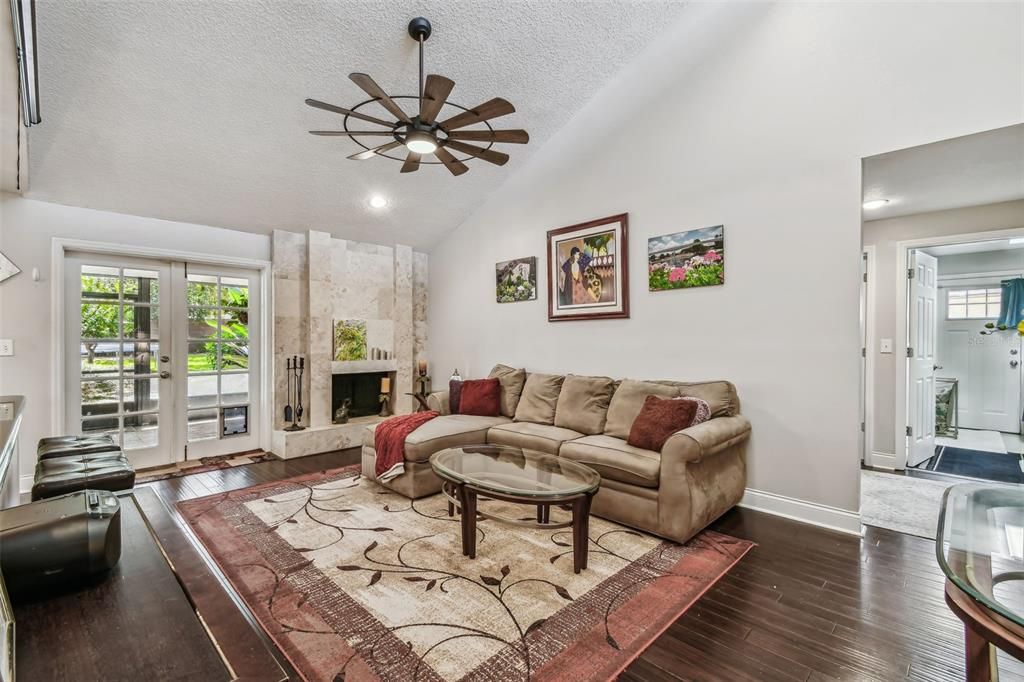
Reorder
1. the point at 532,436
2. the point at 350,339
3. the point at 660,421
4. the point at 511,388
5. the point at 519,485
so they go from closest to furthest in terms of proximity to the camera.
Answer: the point at 519,485 < the point at 660,421 < the point at 532,436 < the point at 511,388 < the point at 350,339

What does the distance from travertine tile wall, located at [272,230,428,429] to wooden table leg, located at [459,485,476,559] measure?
3228 millimetres

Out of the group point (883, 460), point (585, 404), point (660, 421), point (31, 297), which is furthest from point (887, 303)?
point (31, 297)

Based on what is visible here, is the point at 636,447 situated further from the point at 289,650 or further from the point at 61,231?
the point at 61,231

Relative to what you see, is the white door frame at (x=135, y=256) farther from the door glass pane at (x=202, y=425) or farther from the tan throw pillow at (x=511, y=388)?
the tan throw pillow at (x=511, y=388)

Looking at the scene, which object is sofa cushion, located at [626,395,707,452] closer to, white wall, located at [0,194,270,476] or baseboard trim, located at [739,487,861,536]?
baseboard trim, located at [739,487,861,536]

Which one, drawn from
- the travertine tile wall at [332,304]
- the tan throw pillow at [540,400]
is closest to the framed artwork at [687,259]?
the tan throw pillow at [540,400]

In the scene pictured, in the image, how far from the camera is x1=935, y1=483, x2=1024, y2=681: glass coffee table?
107 cm

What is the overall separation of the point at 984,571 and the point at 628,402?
247 centimetres

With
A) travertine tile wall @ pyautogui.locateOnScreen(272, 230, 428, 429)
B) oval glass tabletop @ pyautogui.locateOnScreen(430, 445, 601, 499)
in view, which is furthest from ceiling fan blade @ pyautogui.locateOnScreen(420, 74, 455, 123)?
travertine tile wall @ pyautogui.locateOnScreen(272, 230, 428, 429)

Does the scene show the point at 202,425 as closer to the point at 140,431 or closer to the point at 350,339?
the point at 140,431

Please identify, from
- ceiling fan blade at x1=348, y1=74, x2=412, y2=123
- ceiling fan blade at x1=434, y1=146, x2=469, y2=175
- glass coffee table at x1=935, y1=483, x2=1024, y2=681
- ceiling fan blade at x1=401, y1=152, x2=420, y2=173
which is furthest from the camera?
ceiling fan blade at x1=401, y1=152, x2=420, y2=173

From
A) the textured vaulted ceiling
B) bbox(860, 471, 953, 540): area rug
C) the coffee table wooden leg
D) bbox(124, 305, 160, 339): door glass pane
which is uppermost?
the textured vaulted ceiling

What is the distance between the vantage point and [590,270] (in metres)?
4.42

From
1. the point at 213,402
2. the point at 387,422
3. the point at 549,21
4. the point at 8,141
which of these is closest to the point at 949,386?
the point at 549,21
